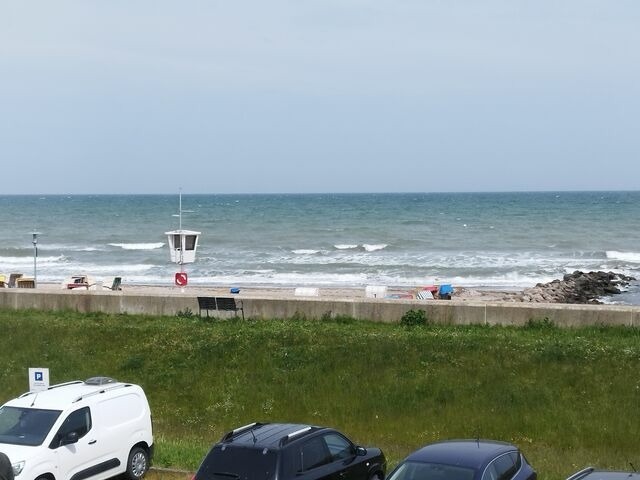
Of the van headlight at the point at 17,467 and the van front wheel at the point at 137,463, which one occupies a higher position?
the van headlight at the point at 17,467

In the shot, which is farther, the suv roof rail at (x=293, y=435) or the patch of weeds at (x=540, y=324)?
the patch of weeds at (x=540, y=324)

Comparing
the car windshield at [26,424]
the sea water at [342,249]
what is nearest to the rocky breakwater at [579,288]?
the sea water at [342,249]

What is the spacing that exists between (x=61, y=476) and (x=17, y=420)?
1084 mm

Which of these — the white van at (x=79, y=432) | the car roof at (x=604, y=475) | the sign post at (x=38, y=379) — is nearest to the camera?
the car roof at (x=604, y=475)

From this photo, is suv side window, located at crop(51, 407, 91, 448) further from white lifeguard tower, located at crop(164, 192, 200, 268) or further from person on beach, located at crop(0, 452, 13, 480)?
white lifeguard tower, located at crop(164, 192, 200, 268)

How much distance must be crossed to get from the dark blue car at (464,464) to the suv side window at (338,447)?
133cm

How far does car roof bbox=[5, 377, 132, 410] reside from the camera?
12.8 m

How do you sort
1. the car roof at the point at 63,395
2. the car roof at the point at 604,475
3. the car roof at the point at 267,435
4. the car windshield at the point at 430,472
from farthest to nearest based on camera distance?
the car roof at the point at 63,395, the car roof at the point at 267,435, the car windshield at the point at 430,472, the car roof at the point at 604,475

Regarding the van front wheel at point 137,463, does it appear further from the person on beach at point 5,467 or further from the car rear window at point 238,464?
the car rear window at point 238,464

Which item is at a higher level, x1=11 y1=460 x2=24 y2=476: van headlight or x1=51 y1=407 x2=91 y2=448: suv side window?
x1=51 y1=407 x2=91 y2=448: suv side window

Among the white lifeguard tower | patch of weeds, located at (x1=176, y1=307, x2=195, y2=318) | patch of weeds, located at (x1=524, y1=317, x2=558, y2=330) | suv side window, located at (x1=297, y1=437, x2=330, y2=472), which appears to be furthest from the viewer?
the white lifeguard tower

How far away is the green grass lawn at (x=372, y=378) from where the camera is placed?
54.6 ft

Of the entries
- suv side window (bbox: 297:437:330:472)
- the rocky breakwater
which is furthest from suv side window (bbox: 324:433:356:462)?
the rocky breakwater

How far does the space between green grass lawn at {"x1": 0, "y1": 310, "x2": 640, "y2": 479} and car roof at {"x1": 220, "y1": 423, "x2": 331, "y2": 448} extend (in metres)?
3.26
